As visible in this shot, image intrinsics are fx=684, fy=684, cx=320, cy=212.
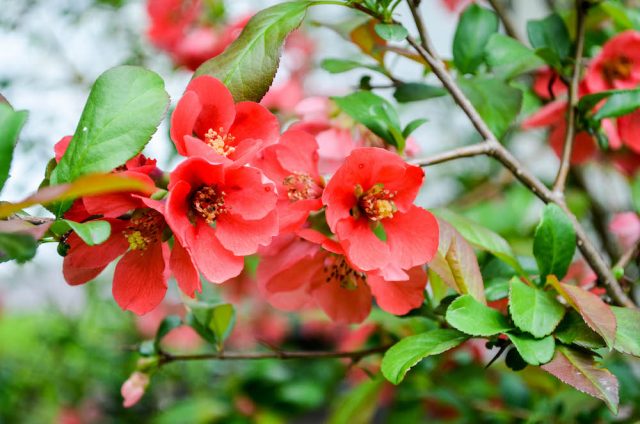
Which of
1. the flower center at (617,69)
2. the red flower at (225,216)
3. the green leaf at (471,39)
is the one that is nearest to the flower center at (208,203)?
the red flower at (225,216)

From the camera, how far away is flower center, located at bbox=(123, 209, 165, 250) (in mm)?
504

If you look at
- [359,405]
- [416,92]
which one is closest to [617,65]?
[416,92]

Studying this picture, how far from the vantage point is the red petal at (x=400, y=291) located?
56cm

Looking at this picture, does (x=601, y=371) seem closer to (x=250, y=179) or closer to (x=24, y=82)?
(x=250, y=179)

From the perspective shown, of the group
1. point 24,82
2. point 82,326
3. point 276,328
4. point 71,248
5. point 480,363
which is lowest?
point 276,328

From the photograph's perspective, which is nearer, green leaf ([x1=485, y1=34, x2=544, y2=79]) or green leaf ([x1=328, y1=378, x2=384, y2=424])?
green leaf ([x1=485, y1=34, x2=544, y2=79])

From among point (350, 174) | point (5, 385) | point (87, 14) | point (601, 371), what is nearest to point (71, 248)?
point (350, 174)

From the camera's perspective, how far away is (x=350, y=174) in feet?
1.70

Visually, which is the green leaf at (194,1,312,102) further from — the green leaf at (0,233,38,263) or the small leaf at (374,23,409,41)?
the green leaf at (0,233,38,263)

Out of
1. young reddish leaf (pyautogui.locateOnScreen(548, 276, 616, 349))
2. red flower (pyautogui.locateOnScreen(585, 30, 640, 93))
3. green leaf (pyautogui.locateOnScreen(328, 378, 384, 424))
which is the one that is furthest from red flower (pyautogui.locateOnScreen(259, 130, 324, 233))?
green leaf (pyautogui.locateOnScreen(328, 378, 384, 424))

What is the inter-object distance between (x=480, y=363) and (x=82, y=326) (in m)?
1.02

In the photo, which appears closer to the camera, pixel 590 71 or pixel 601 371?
pixel 601 371

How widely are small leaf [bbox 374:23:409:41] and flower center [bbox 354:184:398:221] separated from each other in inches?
4.7

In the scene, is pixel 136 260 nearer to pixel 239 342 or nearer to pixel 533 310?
pixel 533 310
